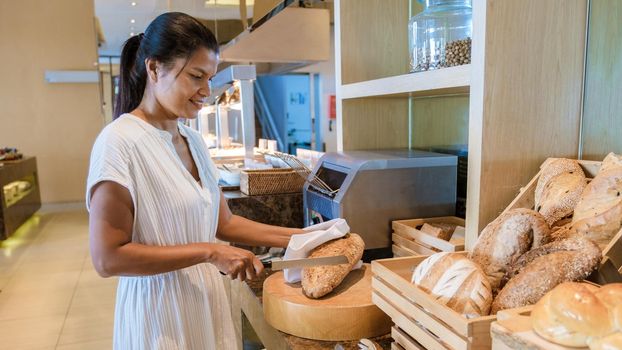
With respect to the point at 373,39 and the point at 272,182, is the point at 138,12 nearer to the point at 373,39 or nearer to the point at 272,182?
the point at 272,182

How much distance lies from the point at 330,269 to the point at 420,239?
31 centimetres

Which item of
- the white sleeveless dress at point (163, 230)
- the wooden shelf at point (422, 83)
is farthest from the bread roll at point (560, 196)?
the white sleeveless dress at point (163, 230)

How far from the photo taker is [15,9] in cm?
704

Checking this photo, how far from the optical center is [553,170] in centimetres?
111

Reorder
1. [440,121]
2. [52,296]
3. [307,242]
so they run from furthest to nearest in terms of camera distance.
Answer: [52,296] < [440,121] < [307,242]

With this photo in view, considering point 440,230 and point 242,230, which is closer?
point 440,230

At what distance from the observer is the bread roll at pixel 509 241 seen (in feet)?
3.07

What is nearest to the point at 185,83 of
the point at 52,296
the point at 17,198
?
the point at 52,296

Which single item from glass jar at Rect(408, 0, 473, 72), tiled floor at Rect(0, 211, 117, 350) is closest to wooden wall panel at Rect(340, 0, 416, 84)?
glass jar at Rect(408, 0, 473, 72)

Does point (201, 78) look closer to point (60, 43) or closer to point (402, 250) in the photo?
point (402, 250)

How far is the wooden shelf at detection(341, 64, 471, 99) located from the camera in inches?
47.4

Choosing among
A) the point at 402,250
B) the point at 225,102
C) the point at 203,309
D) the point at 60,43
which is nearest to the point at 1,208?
the point at 225,102

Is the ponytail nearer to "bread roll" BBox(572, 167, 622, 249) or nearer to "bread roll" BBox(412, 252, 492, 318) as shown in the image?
"bread roll" BBox(412, 252, 492, 318)

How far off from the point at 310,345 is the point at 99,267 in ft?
1.74
